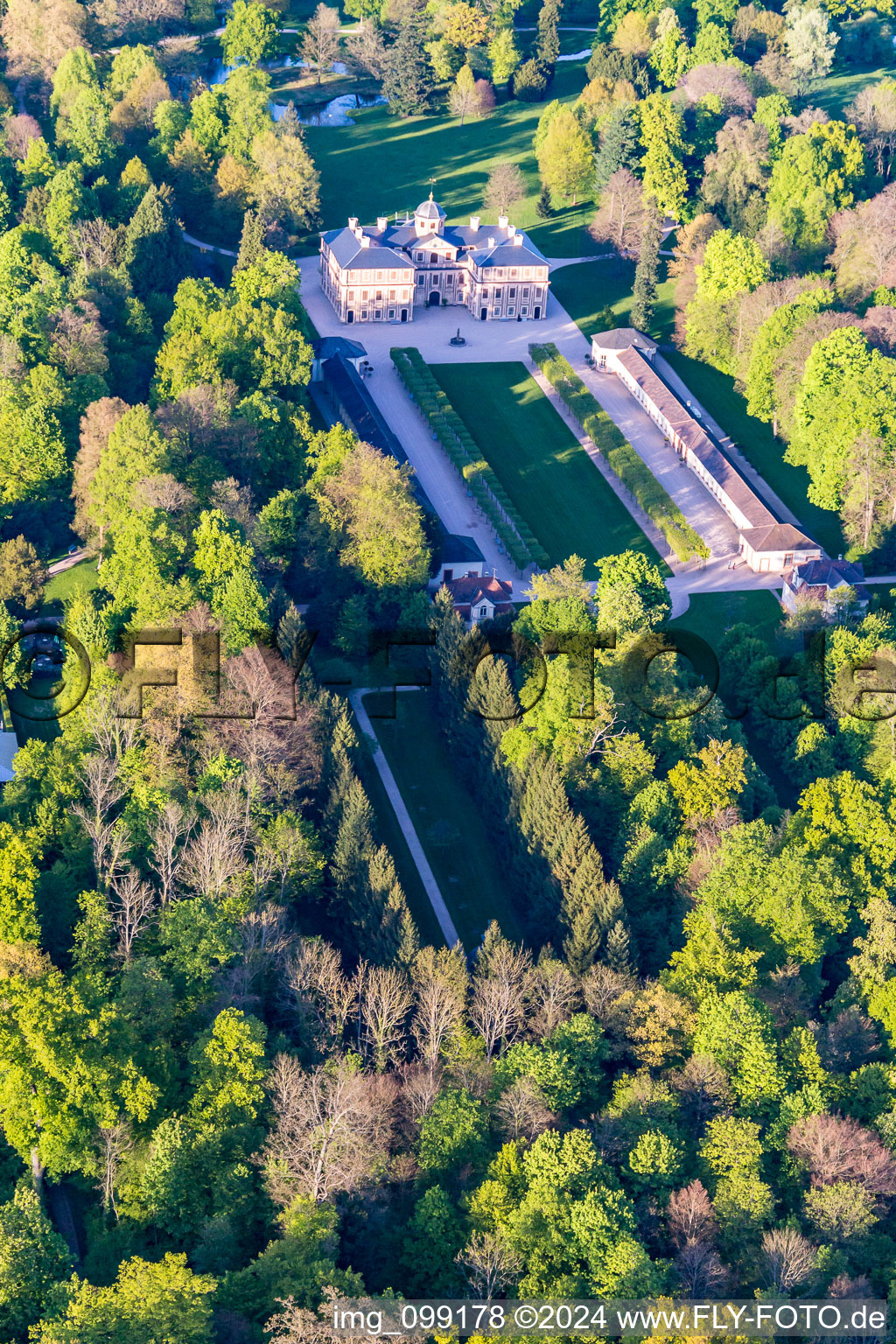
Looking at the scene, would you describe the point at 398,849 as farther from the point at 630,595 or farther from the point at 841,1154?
the point at 841,1154

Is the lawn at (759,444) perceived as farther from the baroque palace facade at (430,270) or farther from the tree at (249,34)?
the tree at (249,34)

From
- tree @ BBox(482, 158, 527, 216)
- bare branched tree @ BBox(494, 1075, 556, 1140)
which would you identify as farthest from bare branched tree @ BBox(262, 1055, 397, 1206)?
tree @ BBox(482, 158, 527, 216)

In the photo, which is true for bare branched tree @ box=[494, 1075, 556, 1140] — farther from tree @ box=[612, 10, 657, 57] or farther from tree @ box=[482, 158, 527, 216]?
tree @ box=[612, 10, 657, 57]

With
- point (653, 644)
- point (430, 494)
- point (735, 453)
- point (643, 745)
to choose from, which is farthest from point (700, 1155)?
point (735, 453)

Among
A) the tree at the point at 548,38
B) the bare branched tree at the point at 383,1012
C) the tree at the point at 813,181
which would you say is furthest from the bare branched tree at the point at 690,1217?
the tree at the point at 548,38

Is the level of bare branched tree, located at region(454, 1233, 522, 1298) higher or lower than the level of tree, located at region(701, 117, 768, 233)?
lower

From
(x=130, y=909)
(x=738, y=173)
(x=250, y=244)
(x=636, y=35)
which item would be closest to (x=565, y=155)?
(x=738, y=173)
